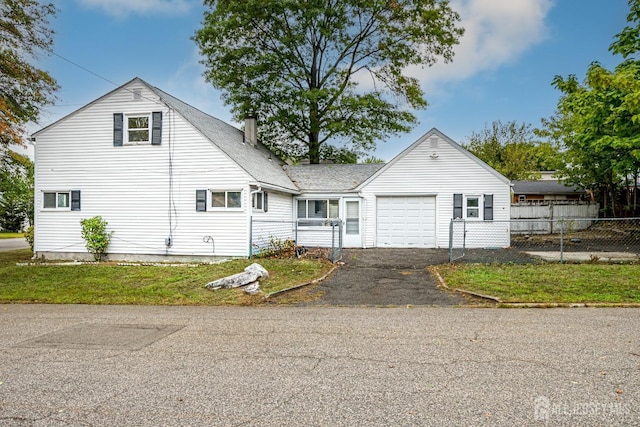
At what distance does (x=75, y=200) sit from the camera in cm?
1636

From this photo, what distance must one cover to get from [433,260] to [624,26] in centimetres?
1145

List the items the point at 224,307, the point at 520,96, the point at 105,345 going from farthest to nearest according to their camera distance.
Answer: the point at 520,96, the point at 224,307, the point at 105,345

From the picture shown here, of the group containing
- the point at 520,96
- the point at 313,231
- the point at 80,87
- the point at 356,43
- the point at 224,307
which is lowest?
the point at 224,307

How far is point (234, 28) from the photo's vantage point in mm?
26500

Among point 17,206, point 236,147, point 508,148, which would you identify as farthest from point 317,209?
point 17,206

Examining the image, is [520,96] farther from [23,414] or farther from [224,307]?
[23,414]

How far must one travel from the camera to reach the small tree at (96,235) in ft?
51.3

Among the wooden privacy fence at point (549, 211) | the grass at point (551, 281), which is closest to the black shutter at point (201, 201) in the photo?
the grass at point (551, 281)

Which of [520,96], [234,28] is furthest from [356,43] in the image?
[520,96]

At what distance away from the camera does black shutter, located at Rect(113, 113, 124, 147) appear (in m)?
16.1

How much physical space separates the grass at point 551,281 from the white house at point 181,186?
5.16 metres

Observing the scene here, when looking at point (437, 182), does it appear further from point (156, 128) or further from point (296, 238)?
point (156, 128)

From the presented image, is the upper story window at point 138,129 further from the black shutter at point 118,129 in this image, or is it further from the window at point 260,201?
the window at point 260,201

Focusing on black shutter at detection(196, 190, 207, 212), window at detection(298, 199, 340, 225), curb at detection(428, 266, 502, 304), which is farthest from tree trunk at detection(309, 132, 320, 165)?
curb at detection(428, 266, 502, 304)
